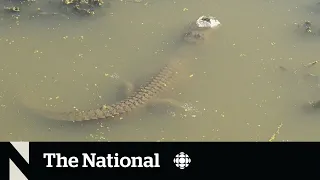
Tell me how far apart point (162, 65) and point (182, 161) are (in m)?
2.97

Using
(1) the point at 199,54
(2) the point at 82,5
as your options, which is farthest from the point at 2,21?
(1) the point at 199,54

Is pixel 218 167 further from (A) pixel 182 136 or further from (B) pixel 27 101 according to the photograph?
(B) pixel 27 101

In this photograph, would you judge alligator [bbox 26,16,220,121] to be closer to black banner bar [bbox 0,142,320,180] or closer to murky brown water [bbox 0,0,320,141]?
murky brown water [bbox 0,0,320,141]

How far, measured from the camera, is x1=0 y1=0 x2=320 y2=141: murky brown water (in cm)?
832

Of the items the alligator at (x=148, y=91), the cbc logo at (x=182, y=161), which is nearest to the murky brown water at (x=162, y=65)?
the alligator at (x=148, y=91)

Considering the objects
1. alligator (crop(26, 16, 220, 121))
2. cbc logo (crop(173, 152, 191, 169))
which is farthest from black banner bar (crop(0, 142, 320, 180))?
alligator (crop(26, 16, 220, 121))

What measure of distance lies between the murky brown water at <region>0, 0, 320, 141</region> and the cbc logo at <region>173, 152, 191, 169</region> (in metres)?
0.63

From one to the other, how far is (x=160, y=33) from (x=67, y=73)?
2600 mm

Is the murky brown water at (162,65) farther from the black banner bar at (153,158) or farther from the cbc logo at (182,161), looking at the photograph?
the cbc logo at (182,161)

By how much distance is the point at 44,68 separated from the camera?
939cm

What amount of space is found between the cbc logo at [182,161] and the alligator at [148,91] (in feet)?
5.18

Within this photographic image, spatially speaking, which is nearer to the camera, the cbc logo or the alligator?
the cbc logo

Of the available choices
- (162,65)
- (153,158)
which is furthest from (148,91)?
(153,158)

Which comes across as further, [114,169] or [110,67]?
[110,67]
